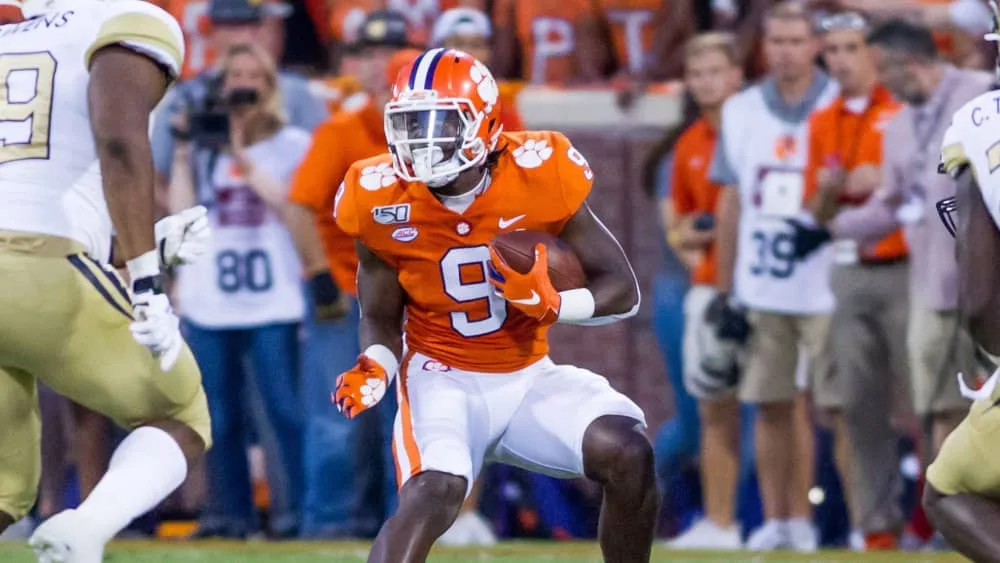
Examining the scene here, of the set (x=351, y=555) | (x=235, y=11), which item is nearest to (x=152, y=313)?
(x=351, y=555)

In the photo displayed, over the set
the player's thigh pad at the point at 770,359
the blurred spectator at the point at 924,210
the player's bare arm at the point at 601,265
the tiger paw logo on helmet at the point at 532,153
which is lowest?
the player's thigh pad at the point at 770,359

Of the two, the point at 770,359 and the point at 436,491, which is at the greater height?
the point at 436,491

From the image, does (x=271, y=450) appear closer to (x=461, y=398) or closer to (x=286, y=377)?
(x=286, y=377)

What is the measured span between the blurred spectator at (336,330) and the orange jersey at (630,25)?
1.46 m

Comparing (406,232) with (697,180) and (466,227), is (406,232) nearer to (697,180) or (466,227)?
(466,227)

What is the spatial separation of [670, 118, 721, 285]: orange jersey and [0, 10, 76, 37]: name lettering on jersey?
3459 millimetres

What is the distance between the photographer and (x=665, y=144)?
7297mm

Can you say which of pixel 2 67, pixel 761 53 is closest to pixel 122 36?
pixel 2 67

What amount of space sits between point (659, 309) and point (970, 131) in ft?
12.1

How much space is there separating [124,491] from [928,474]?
1.76 meters

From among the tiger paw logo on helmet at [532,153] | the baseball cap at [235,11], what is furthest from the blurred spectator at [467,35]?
the tiger paw logo on helmet at [532,153]

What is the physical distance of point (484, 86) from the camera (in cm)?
435

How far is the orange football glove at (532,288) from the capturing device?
13.5 feet

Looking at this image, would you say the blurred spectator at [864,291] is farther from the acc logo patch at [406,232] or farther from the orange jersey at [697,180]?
the acc logo patch at [406,232]
